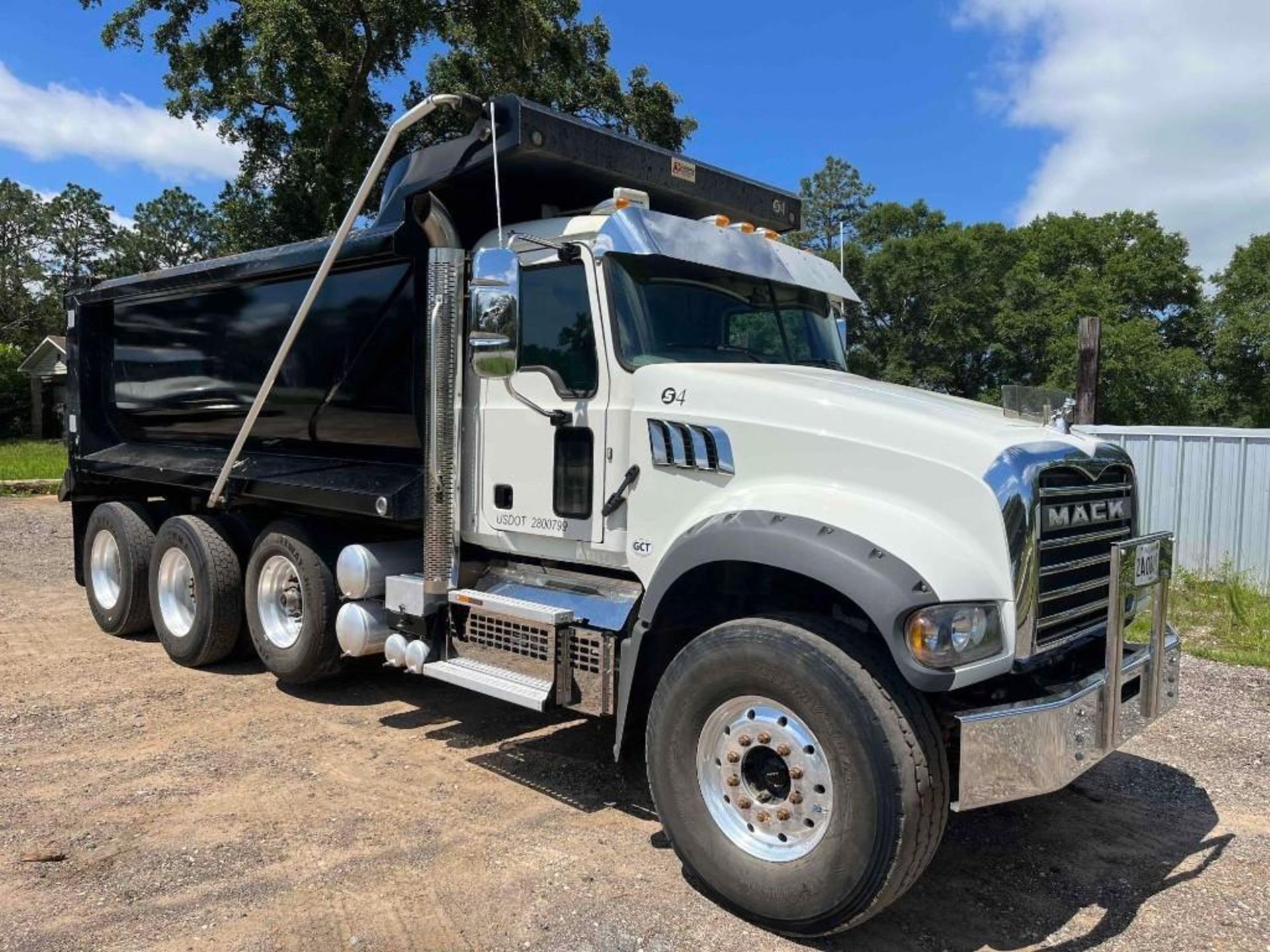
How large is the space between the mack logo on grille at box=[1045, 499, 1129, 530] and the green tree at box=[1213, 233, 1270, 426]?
36530 millimetres

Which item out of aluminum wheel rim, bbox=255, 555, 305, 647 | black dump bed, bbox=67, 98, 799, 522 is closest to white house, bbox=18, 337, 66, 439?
black dump bed, bbox=67, 98, 799, 522

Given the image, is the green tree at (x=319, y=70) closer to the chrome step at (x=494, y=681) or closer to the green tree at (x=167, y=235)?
the chrome step at (x=494, y=681)

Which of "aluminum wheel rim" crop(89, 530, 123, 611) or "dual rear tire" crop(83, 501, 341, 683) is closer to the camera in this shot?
"dual rear tire" crop(83, 501, 341, 683)

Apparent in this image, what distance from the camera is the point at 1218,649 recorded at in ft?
25.5

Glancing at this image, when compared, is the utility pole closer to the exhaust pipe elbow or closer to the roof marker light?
the roof marker light

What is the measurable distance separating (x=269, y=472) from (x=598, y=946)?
13.5ft

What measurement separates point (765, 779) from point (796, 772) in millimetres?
220

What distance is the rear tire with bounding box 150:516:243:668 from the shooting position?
6.75 metres

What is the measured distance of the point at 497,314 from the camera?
416cm

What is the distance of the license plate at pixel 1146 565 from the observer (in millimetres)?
3647

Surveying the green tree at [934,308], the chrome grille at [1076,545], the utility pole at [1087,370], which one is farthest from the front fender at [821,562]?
the green tree at [934,308]

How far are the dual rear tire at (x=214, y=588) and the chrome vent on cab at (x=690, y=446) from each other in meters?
2.77

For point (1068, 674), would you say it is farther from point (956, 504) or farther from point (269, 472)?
point (269, 472)

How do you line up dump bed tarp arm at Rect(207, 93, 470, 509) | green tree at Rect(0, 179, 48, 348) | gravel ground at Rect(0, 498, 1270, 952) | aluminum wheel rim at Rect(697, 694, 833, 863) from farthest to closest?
green tree at Rect(0, 179, 48, 348) < dump bed tarp arm at Rect(207, 93, 470, 509) < gravel ground at Rect(0, 498, 1270, 952) < aluminum wheel rim at Rect(697, 694, 833, 863)
